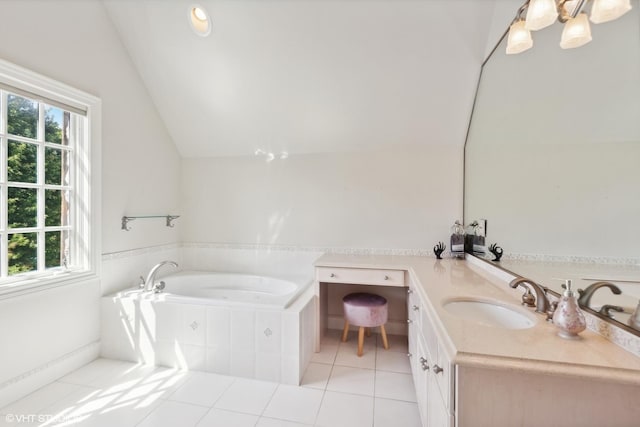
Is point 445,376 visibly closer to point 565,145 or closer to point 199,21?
point 565,145

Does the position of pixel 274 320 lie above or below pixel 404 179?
below

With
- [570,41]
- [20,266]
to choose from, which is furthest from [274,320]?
[570,41]

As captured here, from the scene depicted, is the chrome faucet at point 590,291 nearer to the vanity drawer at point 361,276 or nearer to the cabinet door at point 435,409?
the cabinet door at point 435,409

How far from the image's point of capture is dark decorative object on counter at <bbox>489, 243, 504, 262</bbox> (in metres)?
1.81

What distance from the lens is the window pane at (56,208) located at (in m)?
1.97

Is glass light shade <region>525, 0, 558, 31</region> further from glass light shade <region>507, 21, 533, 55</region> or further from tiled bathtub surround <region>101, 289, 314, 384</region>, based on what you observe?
tiled bathtub surround <region>101, 289, 314, 384</region>

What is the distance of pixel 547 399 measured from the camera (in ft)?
2.50

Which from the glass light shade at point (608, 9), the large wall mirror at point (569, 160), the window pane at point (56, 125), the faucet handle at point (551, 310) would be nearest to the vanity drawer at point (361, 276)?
the large wall mirror at point (569, 160)

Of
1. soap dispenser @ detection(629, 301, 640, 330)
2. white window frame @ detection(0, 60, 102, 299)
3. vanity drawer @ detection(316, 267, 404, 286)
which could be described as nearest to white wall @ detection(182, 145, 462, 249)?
vanity drawer @ detection(316, 267, 404, 286)

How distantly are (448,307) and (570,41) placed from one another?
1229 millimetres

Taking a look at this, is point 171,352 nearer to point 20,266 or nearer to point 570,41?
point 20,266

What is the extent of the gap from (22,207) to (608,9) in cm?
316

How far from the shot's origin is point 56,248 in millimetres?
2039

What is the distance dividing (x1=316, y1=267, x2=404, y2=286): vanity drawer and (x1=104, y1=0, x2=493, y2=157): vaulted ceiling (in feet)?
4.10
